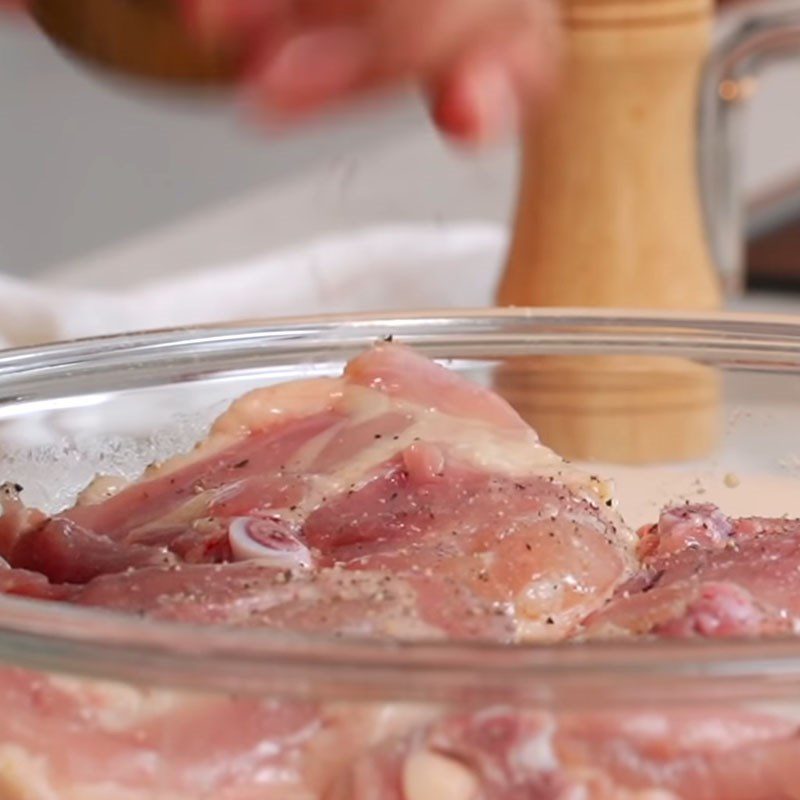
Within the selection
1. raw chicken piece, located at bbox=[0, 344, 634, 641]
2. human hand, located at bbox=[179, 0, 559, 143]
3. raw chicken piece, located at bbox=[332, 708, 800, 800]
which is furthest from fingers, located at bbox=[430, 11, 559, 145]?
raw chicken piece, located at bbox=[332, 708, 800, 800]

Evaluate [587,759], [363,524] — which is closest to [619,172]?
[363,524]

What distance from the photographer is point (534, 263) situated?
1.08 meters

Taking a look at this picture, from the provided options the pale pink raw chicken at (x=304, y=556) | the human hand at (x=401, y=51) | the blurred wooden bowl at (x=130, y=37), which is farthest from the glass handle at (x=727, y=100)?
the pale pink raw chicken at (x=304, y=556)

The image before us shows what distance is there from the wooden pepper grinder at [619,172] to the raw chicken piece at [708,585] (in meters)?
0.50

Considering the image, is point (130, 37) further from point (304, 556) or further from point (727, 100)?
point (304, 556)

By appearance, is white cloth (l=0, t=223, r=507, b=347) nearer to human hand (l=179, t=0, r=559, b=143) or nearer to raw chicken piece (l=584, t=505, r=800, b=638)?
human hand (l=179, t=0, r=559, b=143)

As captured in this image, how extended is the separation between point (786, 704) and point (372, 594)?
4.3 inches

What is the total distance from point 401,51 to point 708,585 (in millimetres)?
595

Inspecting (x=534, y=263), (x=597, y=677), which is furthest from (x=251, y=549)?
(x=534, y=263)

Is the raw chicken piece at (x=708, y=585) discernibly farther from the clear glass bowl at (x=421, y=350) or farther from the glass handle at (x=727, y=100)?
the glass handle at (x=727, y=100)

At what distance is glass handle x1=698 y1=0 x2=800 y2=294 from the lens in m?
1.08

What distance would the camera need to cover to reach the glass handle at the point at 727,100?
1.08m

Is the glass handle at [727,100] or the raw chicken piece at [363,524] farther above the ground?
the glass handle at [727,100]

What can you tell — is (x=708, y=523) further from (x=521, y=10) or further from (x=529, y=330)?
(x=521, y=10)
